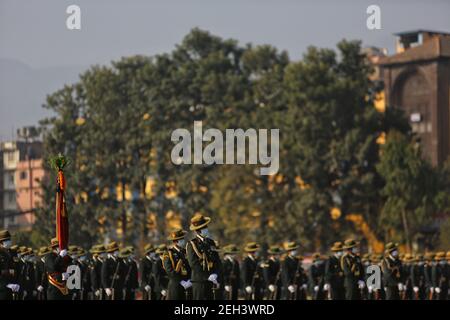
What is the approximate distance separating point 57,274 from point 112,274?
5.85m

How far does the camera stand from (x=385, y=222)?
5681cm

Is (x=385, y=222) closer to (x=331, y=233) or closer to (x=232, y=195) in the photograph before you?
(x=331, y=233)

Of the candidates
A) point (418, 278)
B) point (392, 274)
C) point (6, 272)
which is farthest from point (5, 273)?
point (418, 278)

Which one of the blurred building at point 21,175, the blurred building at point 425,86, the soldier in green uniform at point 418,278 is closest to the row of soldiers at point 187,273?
the soldier in green uniform at point 418,278

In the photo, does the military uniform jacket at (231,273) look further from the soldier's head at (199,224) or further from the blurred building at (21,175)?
the blurred building at (21,175)

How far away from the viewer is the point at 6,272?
23391 millimetres

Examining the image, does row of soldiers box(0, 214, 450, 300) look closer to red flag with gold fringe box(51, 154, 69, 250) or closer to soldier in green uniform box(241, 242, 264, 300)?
soldier in green uniform box(241, 242, 264, 300)

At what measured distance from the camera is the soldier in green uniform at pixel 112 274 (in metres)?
28.4

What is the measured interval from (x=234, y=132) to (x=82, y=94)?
856 centimetres

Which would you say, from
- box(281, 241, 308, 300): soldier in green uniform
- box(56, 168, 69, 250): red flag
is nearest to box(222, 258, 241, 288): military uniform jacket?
box(281, 241, 308, 300): soldier in green uniform

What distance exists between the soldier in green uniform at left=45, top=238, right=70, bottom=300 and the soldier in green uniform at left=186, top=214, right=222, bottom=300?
219 cm

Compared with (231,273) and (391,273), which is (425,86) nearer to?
(231,273)

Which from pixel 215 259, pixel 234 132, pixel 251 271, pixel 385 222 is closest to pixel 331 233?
pixel 385 222
